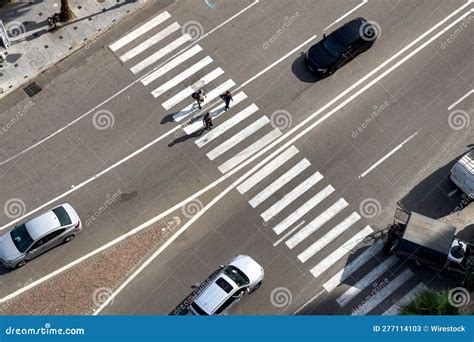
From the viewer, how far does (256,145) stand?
4534 centimetres

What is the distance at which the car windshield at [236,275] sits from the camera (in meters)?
40.1

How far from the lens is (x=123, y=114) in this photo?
151ft

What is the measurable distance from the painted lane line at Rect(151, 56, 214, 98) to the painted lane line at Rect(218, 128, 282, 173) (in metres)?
5.72

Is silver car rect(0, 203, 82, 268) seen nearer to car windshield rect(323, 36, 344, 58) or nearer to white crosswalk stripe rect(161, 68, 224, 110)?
white crosswalk stripe rect(161, 68, 224, 110)

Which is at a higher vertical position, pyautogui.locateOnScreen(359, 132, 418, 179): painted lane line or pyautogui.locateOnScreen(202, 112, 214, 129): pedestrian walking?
pyautogui.locateOnScreen(202, 112, 214, 129): pedestrian walking

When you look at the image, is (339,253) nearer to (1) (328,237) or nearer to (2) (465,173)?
(1) (328,237)

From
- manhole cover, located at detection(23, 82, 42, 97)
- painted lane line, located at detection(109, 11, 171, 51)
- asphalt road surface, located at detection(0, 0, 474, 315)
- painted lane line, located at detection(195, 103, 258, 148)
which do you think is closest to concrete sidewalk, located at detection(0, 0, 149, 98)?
manhole cover, located at detection(23, 82, 42, 97)

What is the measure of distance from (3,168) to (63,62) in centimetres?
837

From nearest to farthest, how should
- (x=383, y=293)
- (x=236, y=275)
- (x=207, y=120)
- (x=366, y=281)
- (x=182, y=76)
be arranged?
(x=236, y=275)
(x=383, y=293)
(x=366, y=281)
(x=207, y=120)
(x=182, y=76)

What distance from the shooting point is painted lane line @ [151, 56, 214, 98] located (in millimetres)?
47000

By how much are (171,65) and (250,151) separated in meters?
8.18

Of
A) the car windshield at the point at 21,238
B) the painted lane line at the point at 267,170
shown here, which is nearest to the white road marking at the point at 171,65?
the painted lane line at the point at 267,170

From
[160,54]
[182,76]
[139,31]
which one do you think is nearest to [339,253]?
[182,76]

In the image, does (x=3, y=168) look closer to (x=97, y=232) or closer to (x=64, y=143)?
(x=64, y=143)
